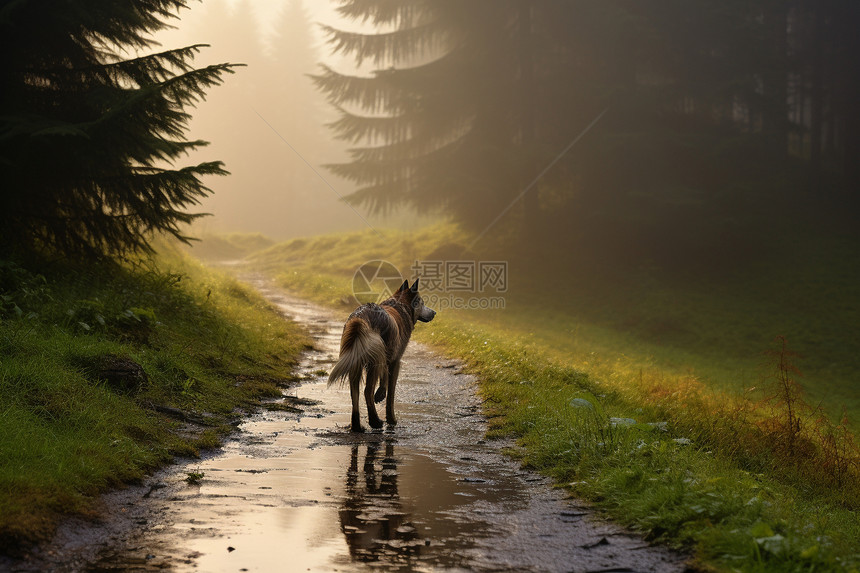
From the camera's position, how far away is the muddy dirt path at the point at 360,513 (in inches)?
162

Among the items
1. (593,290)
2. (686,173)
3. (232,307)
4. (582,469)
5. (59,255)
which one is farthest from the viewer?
(686,173)

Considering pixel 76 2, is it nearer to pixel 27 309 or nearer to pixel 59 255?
pixel 59 255

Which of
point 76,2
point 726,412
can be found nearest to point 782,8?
point 726,412

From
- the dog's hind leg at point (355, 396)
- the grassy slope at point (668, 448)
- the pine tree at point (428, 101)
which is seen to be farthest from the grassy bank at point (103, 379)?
the pine tree at point (428, 101)

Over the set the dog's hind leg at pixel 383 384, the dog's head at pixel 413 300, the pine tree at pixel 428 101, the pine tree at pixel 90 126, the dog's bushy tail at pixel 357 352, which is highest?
the pine tree at pixel 428 101

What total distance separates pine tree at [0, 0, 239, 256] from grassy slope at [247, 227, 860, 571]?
6.40 metres

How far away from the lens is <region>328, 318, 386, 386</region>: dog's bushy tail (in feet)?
24.6

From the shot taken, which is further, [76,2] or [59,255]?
[59,255]

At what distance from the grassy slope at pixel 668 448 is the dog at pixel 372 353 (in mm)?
1562

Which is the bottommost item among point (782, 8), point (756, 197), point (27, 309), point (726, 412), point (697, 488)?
point (726, 412)

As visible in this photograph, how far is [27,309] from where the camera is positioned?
29.8ft

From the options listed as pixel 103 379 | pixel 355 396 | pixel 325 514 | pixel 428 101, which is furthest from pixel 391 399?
pixel 428 101

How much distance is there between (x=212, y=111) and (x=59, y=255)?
223 ft

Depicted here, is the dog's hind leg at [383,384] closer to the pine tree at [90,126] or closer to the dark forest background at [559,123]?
the pine tree at [90,126]
